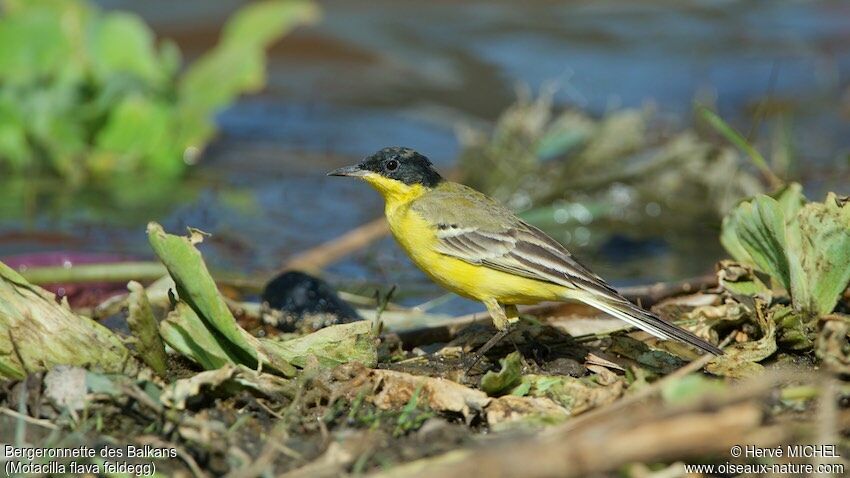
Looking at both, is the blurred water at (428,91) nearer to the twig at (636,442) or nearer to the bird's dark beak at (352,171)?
A: the bird's dark beak at (352,171)

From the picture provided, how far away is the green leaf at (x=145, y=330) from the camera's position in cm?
431

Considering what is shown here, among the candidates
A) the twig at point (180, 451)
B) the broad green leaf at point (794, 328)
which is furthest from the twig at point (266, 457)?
the broad green leaf at point (794, 328)

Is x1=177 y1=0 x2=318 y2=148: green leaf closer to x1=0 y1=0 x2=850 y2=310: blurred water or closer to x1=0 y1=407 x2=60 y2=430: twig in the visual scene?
x1=0 y1=0 x2=850 y2=310: blurred water

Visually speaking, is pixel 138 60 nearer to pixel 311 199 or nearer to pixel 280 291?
pixel 311 199

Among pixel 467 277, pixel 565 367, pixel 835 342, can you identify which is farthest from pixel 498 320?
pixel 835 342

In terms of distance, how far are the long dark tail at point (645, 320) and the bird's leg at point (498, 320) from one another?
0.37 m

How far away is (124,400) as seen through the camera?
4074mm

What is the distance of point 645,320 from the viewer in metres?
4.88

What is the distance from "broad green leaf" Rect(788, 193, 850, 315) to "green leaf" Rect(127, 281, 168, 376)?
8.57 feet

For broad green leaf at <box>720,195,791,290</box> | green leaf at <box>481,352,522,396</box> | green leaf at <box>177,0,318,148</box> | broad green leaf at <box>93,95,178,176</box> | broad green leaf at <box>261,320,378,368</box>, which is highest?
green leaf at <box>177,0,318,148</box>

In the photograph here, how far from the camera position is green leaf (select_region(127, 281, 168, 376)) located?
4312 millimetres

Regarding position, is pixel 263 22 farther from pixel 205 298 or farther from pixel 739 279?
pixel 205 298

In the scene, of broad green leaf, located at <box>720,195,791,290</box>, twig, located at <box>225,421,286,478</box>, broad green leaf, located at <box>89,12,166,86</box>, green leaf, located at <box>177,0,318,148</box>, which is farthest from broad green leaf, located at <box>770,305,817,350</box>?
broad green leaf, located at <box>89,12,166,86</box>

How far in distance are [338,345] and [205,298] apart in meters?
0.62
